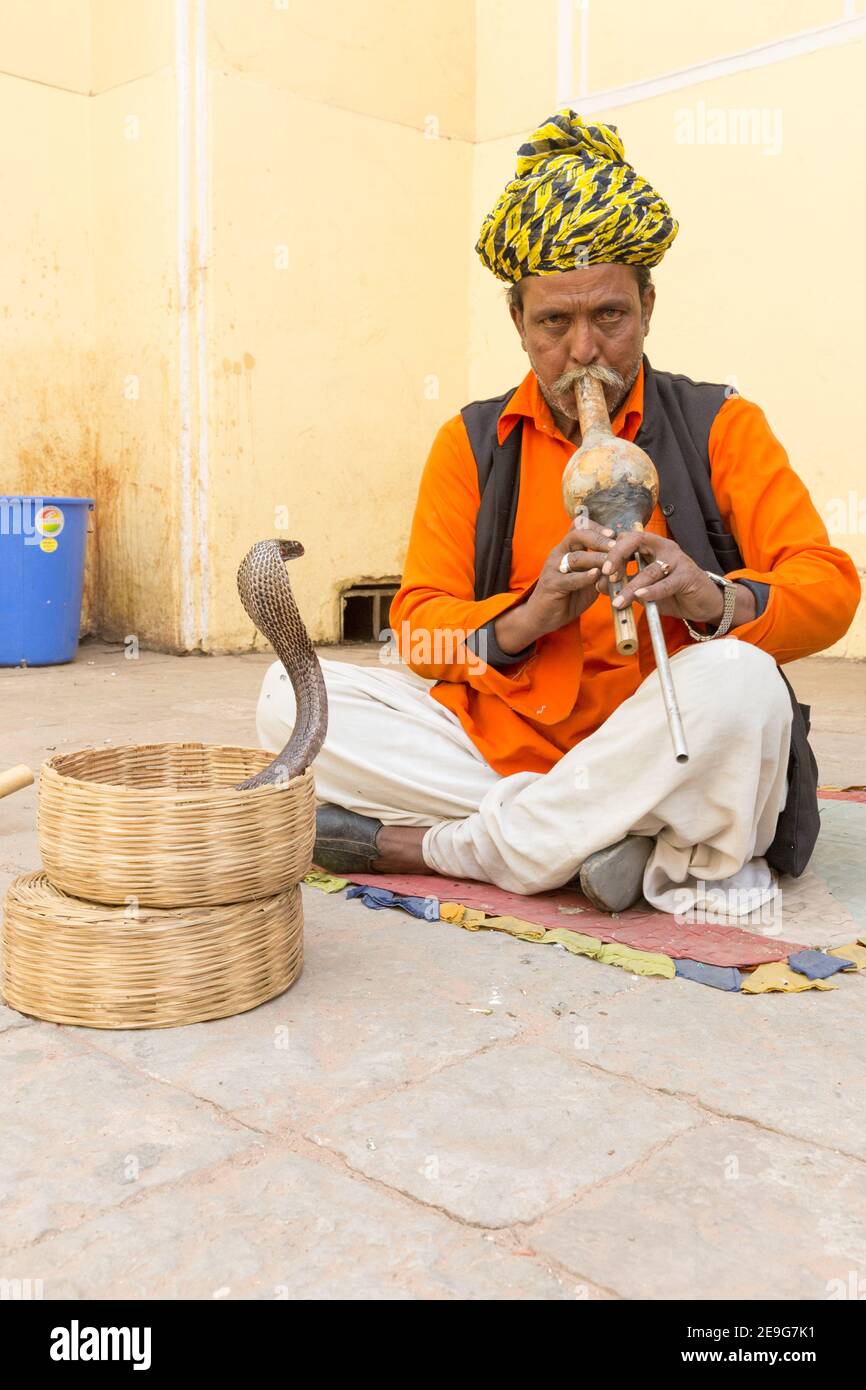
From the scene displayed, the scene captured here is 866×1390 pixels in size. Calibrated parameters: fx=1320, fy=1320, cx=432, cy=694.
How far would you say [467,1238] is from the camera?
123 cm

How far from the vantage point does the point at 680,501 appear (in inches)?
89.8

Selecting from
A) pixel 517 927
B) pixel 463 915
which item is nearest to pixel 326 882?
pixel 463 915

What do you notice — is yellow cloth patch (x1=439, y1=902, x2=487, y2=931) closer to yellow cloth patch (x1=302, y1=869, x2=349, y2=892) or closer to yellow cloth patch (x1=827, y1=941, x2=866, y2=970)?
yellow cloth patch (x1=302, y1=869, x2=349, y2=892)

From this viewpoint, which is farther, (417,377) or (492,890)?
(417,377)

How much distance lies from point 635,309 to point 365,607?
15.6 ft

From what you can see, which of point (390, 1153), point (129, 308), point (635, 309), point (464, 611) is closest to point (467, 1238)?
point (390, 1153)

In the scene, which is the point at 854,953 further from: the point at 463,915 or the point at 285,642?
the point at 285,642

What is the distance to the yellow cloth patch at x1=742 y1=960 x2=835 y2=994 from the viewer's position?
6.13ft

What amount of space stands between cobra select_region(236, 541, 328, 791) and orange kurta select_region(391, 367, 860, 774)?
35 centimetres

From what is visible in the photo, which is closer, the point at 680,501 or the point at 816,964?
the point at 816,964

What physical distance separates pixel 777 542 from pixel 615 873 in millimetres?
629

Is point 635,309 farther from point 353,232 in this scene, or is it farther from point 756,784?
point 353,232

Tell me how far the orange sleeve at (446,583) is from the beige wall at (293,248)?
3610 millimetres

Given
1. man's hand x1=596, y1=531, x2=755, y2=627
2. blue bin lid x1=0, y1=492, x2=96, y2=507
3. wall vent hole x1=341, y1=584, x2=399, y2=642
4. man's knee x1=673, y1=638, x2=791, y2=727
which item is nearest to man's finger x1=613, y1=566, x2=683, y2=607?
man's hand x1=596, y1=531, x2=755, y2=627
